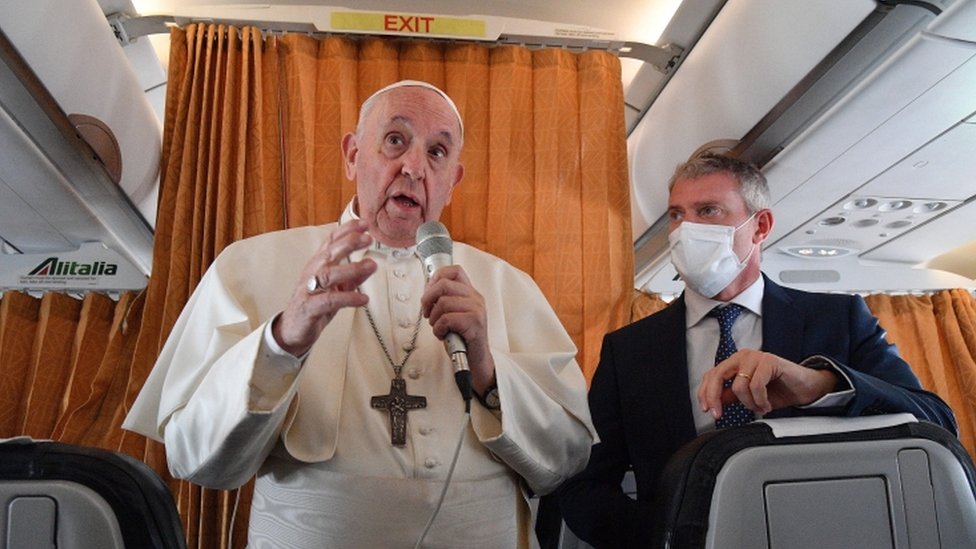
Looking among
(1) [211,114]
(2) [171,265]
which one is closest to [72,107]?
(1) [211,114]

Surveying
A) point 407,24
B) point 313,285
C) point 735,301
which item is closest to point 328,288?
point 313,285

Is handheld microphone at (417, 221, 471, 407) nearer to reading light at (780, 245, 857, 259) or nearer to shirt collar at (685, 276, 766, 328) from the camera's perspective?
shirt collar at (685, 276, 766, 328)

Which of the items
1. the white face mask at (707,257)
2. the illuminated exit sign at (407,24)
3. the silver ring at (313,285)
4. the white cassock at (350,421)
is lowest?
the white cassock at (350,421)

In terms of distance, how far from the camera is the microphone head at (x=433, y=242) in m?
1.62

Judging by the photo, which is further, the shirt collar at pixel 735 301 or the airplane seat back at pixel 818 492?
the shirt collar at pixel 735 301

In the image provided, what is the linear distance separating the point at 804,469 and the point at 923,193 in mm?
4247

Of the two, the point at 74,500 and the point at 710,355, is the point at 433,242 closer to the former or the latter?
the point at 74,500

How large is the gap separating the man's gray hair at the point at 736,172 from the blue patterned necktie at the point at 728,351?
1.30 feet

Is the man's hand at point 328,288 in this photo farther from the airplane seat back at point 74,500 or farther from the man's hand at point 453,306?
the airplane seat back at point 74,500

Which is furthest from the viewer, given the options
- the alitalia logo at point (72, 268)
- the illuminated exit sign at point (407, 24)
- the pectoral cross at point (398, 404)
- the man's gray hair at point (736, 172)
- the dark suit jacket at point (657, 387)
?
the alitalia logo at point (72, 268)

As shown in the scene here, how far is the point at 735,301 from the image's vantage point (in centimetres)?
235

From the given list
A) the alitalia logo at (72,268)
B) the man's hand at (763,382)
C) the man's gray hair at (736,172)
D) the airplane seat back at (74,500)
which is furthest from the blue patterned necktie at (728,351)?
the alitalia logo at (72,268)

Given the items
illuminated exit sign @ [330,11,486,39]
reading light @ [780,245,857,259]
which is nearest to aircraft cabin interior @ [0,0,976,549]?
illuminated exit sign @ [330,11,486,39]

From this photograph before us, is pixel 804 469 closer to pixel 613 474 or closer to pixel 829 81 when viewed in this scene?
pixel 613 474
